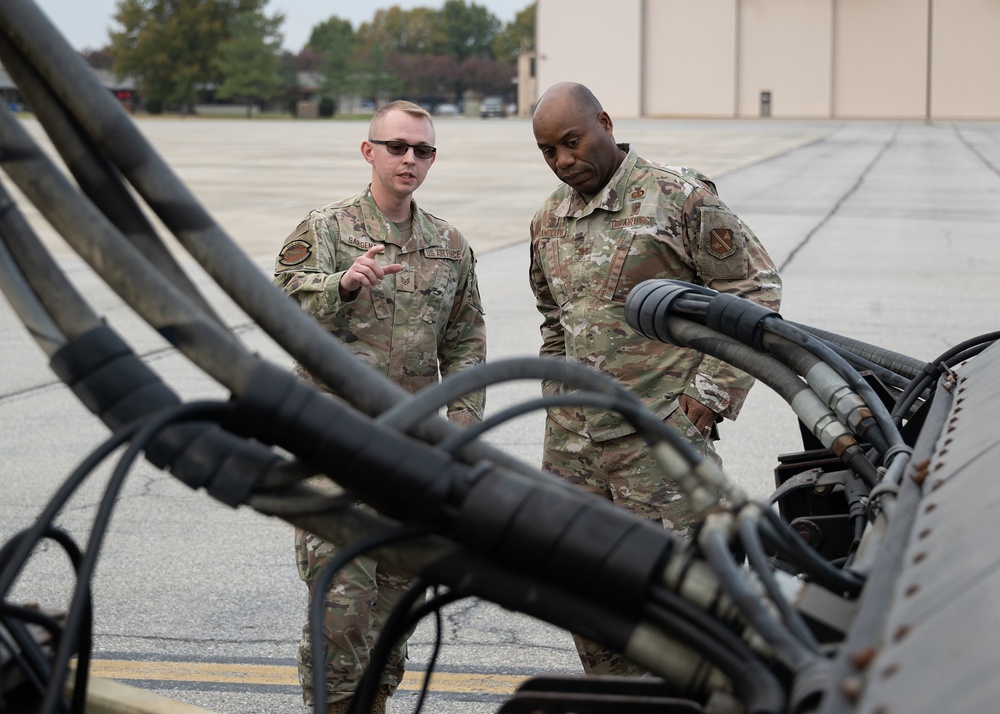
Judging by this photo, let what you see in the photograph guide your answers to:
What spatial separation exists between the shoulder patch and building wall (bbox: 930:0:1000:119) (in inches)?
2872

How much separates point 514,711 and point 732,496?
0.39 m

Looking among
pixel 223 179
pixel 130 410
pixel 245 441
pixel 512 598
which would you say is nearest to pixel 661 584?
pixel 512 598

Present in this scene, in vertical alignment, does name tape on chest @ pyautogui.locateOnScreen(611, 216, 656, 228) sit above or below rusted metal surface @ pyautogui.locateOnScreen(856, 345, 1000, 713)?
above

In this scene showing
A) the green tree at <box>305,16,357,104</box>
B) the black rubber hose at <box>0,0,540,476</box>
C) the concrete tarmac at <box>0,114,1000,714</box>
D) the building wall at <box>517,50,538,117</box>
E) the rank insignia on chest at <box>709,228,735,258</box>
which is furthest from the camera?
the green tree at <box>305,16,357,104</box>

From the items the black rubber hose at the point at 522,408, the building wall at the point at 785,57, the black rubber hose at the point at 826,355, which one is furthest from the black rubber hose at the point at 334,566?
the building wall at the point at 785,57

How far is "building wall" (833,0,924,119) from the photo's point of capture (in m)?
69.4

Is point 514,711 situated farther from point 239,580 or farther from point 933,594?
point 239,580

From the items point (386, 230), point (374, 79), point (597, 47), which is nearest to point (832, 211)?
point (386, 230)

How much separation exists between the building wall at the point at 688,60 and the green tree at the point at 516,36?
69.4 meters

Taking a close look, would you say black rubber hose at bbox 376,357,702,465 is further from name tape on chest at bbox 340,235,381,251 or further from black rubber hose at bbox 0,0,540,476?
name tape on chest at bbox 340,235,381,251

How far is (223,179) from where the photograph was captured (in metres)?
27.1

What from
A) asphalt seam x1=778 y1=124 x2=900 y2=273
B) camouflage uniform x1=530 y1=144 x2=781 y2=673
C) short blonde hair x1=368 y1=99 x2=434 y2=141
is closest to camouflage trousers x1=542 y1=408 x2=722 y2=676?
camouflage uniform x1=530 y1=144 x2=781 y2=673

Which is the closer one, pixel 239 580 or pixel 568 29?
pixel 239 580

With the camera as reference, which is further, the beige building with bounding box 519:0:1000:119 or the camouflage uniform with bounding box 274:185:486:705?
the beige building with bounding box 519:0:1000:119
